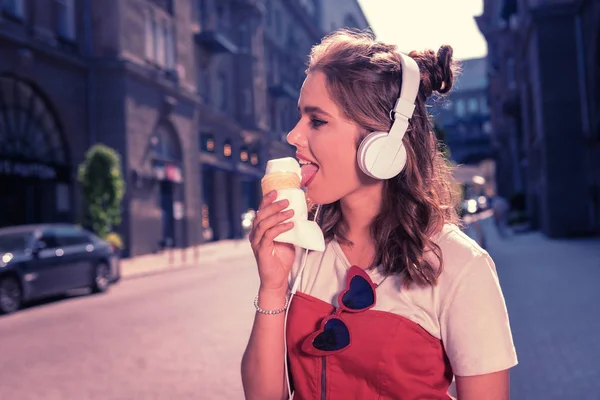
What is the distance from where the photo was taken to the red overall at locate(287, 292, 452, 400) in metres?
1.94

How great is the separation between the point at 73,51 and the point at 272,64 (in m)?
24.6

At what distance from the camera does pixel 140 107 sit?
25.9 metres

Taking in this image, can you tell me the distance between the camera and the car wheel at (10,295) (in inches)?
435

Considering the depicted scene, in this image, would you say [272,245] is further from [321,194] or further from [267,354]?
[267,354]

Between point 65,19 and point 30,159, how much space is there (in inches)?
244

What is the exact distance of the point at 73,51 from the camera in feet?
77.2

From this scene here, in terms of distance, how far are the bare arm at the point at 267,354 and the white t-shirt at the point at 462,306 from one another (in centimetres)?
34

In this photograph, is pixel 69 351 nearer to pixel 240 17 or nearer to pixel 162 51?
pixel 162 51

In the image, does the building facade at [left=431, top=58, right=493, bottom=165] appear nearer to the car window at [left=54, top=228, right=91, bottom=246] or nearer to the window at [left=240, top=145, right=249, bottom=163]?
the window at [left=240, top=145, right=249, bottom=163]

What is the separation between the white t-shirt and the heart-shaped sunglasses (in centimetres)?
8

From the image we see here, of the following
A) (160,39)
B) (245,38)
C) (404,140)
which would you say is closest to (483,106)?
(245,38)

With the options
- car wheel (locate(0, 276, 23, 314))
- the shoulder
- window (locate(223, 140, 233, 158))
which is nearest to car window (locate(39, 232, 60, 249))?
car wheel (locate(0, 276, 23, 314))

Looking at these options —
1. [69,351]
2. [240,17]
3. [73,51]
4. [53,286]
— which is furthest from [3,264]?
[240,17]

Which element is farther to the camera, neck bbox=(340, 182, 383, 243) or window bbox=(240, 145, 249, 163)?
window bbox=(240, 145, 249, 163)
